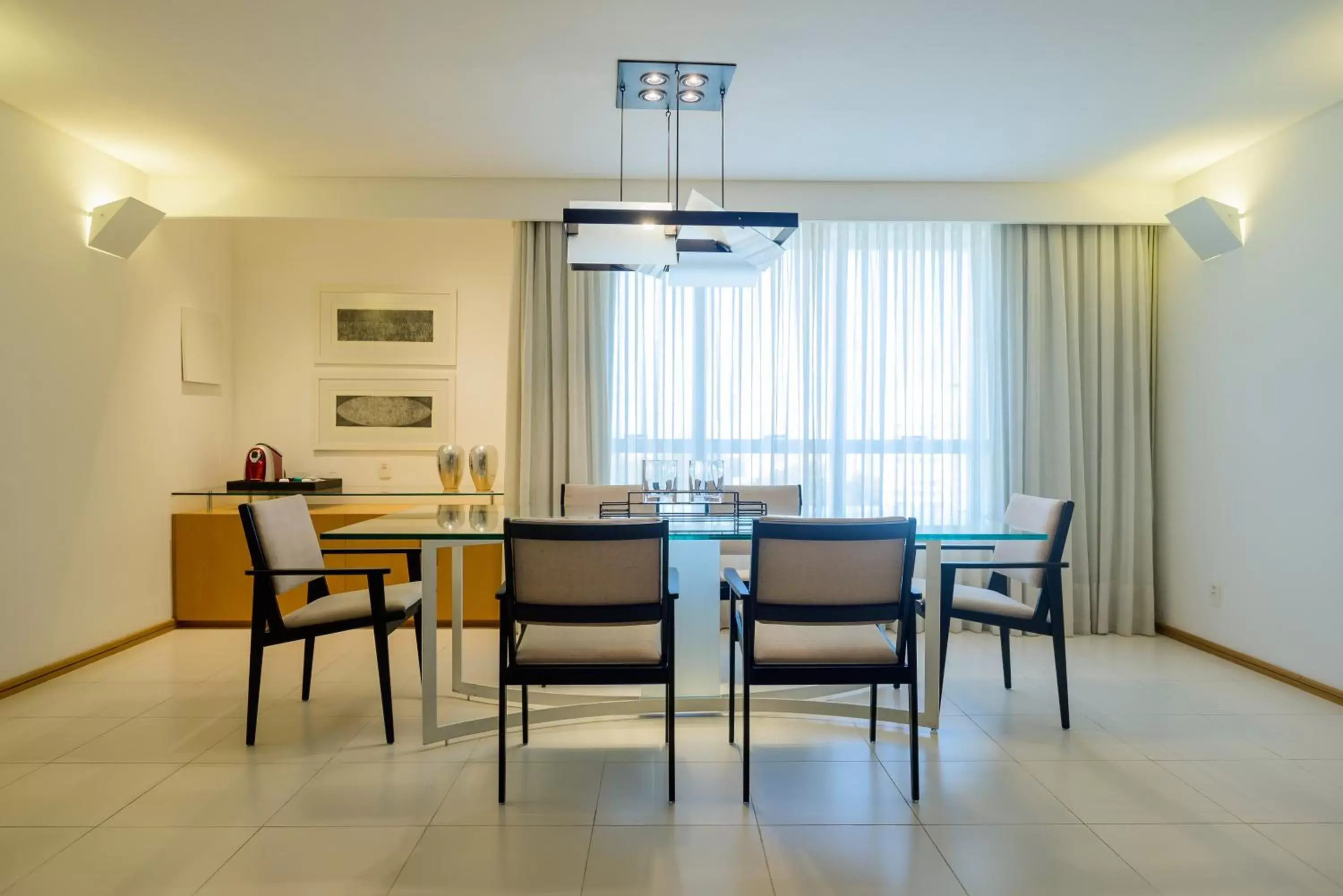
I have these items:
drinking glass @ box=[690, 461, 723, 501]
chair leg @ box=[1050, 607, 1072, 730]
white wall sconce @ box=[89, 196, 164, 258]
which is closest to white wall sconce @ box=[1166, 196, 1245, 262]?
chair leg @ box=[1050, 607, 1072, 730]

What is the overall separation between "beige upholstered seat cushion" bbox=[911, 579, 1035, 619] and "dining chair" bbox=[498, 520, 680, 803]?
1223 mm

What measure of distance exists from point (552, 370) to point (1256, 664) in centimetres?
398

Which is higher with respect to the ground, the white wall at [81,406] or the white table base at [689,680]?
the white wall at [81,406]

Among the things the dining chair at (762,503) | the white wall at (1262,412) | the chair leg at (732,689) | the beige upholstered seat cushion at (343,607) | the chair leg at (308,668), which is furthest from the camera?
the dining chair at (762,503)

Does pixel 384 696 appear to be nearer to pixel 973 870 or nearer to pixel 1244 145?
pixel 973 870

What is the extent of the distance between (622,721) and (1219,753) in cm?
218

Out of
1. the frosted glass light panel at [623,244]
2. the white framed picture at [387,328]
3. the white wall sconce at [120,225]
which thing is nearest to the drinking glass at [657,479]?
the frosted glass light panel at [623,244]

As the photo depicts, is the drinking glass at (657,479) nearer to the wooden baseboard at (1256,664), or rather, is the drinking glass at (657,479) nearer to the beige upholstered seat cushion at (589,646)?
the beige upholstered seat cushion at (589,646)

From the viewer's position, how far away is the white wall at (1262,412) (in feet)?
11.9

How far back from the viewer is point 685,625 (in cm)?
324

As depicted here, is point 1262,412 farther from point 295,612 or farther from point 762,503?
point 295,612

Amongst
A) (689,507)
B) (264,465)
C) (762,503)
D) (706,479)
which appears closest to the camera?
(689,507)

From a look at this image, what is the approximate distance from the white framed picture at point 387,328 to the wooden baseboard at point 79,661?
1.94m

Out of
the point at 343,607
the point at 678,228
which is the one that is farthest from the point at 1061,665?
the point at 343,607
